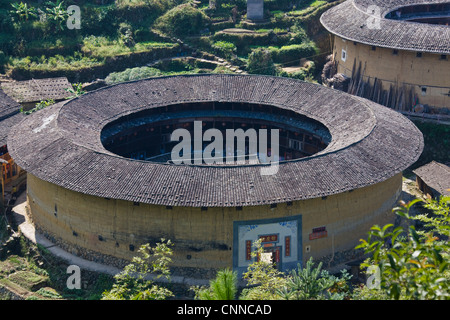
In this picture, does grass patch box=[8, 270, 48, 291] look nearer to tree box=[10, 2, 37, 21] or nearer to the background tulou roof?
the background tulou roof

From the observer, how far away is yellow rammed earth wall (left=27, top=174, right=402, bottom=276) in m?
43.5

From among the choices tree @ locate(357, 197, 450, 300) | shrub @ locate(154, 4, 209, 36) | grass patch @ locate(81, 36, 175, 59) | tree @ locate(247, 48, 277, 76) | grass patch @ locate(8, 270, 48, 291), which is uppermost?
tree @ locate(357, 197, 450, 300)

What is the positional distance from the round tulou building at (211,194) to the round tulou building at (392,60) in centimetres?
1139

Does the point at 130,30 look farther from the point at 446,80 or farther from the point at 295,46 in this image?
the point at 446,80

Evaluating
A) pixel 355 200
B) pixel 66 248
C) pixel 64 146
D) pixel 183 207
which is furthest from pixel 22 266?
pixel 355 200

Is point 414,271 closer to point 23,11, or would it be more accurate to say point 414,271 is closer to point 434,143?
point 434,143

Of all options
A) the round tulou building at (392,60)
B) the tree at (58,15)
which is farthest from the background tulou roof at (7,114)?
the round tulou building at (392,60)

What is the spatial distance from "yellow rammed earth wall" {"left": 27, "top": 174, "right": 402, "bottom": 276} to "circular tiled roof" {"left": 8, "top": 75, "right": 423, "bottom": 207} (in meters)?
1.21

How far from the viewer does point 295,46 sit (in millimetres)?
77062

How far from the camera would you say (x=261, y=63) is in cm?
7331

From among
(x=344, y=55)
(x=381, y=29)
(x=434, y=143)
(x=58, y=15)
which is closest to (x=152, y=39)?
(x=58, y=15)

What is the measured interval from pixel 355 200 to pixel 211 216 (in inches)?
365

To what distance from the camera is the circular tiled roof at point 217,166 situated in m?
43.0

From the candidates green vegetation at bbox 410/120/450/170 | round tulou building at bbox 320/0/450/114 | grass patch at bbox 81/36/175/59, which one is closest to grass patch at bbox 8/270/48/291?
green vegetation at bbox 410/120/450/170
